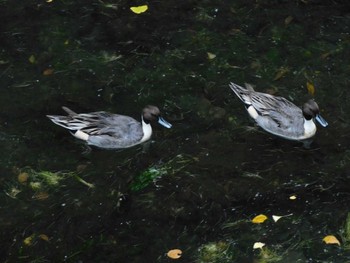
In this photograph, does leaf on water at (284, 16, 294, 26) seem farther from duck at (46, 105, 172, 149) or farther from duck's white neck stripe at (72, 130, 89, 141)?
duck's white neck stripe at (72, 130, 89, 141)

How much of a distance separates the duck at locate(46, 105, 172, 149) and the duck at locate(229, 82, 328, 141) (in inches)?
37.6

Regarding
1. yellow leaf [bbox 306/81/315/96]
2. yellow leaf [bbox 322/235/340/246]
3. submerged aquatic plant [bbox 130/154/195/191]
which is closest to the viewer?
yellow leaf [bbox 322/235/340/246]

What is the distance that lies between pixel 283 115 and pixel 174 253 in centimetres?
213

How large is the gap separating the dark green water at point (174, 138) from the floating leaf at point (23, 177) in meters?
0.03

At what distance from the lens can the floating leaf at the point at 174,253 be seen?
21.4 ft

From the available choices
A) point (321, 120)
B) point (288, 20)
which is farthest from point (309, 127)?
point (288, 20)

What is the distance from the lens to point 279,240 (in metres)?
6.68

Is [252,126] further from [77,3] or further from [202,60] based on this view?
[77,3]

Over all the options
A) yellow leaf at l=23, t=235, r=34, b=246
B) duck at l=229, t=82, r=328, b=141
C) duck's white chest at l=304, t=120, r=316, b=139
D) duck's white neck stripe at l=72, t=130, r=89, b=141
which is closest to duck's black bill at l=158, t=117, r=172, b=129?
duck's white neck stripe at l=72, t=130, r=89, b=141

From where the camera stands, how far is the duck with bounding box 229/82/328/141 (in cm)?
Result: 770

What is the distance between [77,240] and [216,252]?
127cm

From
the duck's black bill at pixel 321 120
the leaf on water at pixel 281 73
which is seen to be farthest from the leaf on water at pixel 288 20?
the duck's black bill at pixel 321 120

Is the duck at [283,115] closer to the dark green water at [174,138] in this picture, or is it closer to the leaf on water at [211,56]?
the dark green water at [174,138]

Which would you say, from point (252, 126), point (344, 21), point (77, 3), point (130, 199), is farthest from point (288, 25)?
point (130, 199)
